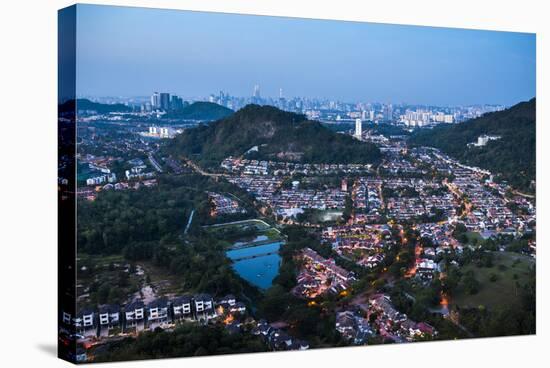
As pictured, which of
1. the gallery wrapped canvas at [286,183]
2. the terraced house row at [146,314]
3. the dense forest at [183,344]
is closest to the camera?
the terraced house row at [146,314]

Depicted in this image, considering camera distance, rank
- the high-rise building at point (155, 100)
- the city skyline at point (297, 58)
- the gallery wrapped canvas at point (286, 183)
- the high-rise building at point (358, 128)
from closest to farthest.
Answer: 1. the gallery wrapped canvas at point (286, 183)
2. the city skyline at point (297, 58)
3. the high-rise building at point (155, 100)
4. the high-rise building at point (358, 128)

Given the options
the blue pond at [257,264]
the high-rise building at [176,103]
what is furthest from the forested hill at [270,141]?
the blue pond at [257,264]

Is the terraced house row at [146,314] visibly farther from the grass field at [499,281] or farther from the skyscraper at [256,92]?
the grass field at [499,281]

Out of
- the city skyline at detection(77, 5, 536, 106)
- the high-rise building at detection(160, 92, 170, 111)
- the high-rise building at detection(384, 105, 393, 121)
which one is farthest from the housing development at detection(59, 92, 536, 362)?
the city skyline at detection(77, 5, 536, 106)

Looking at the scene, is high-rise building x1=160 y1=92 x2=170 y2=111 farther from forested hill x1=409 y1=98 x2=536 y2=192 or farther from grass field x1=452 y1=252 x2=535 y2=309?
grass field x1=452 y1=252 x2=535 y2=309

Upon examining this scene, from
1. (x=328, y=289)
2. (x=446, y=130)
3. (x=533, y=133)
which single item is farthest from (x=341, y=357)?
(x=533, y=133)

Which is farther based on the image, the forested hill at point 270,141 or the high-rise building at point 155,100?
the forested hill at point 270,141

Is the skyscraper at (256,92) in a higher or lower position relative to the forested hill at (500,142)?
higher
